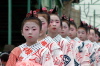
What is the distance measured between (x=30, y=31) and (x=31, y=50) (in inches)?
12.8

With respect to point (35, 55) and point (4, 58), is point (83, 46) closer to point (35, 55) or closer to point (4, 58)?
point (4, 58)

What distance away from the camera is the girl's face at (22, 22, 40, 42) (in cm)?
781

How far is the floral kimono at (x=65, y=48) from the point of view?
10.7 meters

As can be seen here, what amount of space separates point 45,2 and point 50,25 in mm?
10160

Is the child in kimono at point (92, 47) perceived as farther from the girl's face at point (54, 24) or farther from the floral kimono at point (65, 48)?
the girl's face at point (54, 24)

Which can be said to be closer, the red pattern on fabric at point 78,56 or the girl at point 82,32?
the red pattern on fabric at point 78,56

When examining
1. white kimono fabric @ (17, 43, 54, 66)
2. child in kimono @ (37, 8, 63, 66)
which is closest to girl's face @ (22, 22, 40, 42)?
white kimono fabric @ (17, 43, 54, 66)

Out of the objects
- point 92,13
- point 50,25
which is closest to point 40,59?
point 50,25

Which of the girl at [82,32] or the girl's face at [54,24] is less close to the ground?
the girl's face at [54,24]

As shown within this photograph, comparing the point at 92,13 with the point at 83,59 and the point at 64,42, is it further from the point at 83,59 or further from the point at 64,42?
the point at 64,42

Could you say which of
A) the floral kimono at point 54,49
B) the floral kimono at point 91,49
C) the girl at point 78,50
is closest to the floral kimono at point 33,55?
the floral kimono at point 54,49

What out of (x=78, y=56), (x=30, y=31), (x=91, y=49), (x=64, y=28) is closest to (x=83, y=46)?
(x=78, y=56)

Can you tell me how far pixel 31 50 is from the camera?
7.95m

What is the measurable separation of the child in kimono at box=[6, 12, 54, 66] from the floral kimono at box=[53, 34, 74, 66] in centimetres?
256
